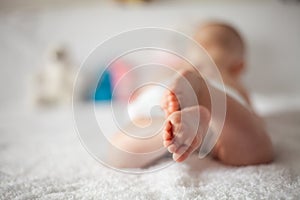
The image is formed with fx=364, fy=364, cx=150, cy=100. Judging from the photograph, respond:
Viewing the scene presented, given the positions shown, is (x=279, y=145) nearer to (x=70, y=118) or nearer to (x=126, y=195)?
(x=126, y=195)

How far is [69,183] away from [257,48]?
1.01 meters

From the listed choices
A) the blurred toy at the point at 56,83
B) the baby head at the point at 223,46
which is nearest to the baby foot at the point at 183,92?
the baby head at the point at 223,46

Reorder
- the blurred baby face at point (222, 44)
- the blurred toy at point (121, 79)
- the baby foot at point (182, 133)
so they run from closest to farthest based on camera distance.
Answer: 1. the baby foot at point (182, 133)
2. the blurred baby face at point (222, 44)
3. the blurred toy at point (121, 79)

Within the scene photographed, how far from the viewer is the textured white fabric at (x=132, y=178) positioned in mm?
624

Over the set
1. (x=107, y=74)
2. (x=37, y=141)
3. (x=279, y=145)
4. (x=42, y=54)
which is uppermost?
(x=42, y=54)

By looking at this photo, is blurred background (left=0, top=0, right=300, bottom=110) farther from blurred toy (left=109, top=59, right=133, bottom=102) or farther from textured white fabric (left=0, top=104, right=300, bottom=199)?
textured white fabric (left=0, top=104, right=300, bottom=199)

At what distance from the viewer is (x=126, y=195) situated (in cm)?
62

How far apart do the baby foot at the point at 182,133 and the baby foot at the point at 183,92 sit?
24 millimetres

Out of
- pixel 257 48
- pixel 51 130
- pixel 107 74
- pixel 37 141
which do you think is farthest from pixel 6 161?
pixel 257 48

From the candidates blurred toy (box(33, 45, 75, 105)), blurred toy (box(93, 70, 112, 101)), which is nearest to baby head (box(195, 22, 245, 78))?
blurred toy (box(93, 70, 112, 101))

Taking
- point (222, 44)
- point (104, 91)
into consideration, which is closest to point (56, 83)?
point (104, 91)

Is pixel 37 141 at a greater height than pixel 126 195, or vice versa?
pixel 37 141

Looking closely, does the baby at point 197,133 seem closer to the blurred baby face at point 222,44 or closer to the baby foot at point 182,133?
the baby foot at point 182,133

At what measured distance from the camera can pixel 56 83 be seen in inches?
55.2
